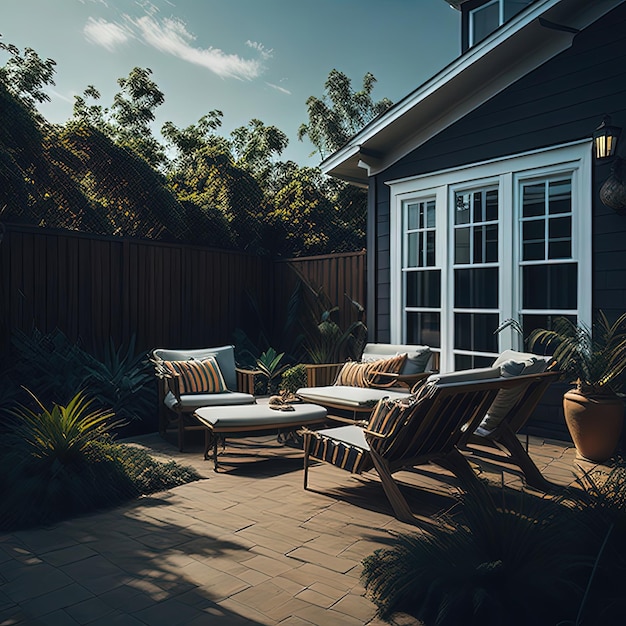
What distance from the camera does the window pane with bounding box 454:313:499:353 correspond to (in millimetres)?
6242

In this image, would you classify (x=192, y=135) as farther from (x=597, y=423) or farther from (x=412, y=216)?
(x=597, y=423)

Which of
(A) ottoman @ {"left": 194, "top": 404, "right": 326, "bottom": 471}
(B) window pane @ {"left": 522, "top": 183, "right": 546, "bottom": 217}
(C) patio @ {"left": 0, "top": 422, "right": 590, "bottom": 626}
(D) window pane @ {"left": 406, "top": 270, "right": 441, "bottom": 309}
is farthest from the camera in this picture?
(D) window pane @ {"left": 406, "top": 270, "right": 441, "bottom": 309}

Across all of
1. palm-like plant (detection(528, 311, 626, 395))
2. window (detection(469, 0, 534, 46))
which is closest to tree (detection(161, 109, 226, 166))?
→ window (detection(469, 0, 534, 46))

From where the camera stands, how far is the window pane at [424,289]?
684 cm

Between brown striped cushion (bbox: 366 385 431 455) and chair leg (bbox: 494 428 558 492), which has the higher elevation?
brown striped cushion (bbox: 366 385 431 455)

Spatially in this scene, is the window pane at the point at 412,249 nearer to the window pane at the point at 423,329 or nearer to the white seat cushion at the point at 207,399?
the window pane at the point at 423,329

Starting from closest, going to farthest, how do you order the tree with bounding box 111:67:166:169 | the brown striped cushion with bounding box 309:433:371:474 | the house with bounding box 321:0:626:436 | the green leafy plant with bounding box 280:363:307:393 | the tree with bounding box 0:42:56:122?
the brown striped cushion with bounding box 309:433:371:474 → the house with bounding box 321:0:626:436 → the green leafy plant with bounding box 280:363:307:393 → the tree with bounding box 0:42:56:122 → the tree with bounding box 111:67:166:169

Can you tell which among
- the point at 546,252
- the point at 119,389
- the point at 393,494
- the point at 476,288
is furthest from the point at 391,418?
the point at 119,389

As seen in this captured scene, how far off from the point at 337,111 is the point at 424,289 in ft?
57.0

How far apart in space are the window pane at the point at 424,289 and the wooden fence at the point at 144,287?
93 cm

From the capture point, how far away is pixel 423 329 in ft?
23.0

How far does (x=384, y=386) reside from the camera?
6012 mm

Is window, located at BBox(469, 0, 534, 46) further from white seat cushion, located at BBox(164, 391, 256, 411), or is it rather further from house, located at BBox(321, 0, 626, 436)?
white seat cushion, located at BBox(164, 391, 256, 411)

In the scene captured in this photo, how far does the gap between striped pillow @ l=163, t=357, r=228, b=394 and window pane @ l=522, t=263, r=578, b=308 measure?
3.24 m
